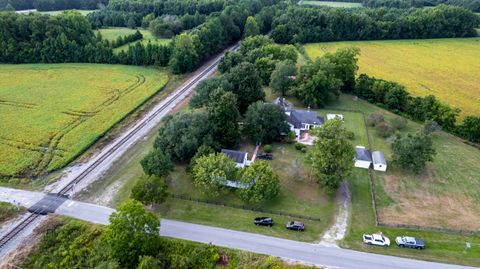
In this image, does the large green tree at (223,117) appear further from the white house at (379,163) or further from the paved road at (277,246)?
the white house at (379,163)

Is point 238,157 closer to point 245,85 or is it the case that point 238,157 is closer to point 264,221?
point 264,221

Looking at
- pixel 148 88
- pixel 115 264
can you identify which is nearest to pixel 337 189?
pixel 115 264

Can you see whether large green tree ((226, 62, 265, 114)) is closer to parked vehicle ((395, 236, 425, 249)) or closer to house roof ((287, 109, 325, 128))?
house roof ((287, 109, 325, 128))

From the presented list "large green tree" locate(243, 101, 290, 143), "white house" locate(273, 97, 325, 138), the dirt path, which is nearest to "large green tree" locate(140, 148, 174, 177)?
"large green tree" locate(243, 101, 290, 143)

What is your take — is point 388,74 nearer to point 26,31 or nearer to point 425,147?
point 425,147

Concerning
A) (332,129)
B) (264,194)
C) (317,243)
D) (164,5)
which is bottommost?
(317,243)

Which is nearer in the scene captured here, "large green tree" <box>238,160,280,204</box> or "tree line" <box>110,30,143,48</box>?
"large green tree" <box>238,160,280,204</box>

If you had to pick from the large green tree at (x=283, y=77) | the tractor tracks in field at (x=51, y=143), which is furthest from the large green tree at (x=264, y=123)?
the tractor tracks in field at (x=51, y=143)
